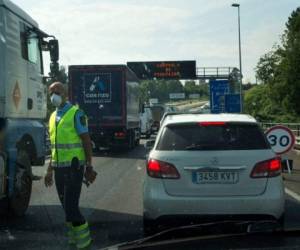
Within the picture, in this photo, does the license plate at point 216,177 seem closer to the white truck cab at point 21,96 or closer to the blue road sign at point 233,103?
the white truck cab at point 21,96

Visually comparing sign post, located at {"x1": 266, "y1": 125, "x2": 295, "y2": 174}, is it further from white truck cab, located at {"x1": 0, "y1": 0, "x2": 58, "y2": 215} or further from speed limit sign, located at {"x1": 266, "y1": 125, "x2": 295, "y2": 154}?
white truck cab, located at {"x1": 0, "y1": 0, "x2": 58, "y2": 215}

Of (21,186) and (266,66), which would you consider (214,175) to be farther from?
(266,66)

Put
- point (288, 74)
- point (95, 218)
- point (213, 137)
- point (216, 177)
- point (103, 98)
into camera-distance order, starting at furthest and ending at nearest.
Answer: point (288, 74) → point (103, 98) → point (95, 218) → point (213, 137) → point (216, 177)

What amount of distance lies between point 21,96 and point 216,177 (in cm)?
339

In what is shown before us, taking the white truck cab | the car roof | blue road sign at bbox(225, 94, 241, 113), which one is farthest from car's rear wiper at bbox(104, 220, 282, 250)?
blue road sign at bbox(225, 94, 241, 113)

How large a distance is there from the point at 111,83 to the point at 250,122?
713 inches

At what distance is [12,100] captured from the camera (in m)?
8.82

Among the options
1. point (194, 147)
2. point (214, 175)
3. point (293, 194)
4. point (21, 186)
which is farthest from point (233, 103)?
point (214, 175)

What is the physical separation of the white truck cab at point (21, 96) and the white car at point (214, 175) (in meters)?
2.16

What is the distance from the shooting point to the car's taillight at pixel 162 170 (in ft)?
24.1

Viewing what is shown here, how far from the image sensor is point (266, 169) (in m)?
7.36

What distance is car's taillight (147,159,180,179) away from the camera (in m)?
7.35

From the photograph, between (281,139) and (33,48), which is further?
(281,139)

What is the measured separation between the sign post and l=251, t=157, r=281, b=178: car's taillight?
297 inches
